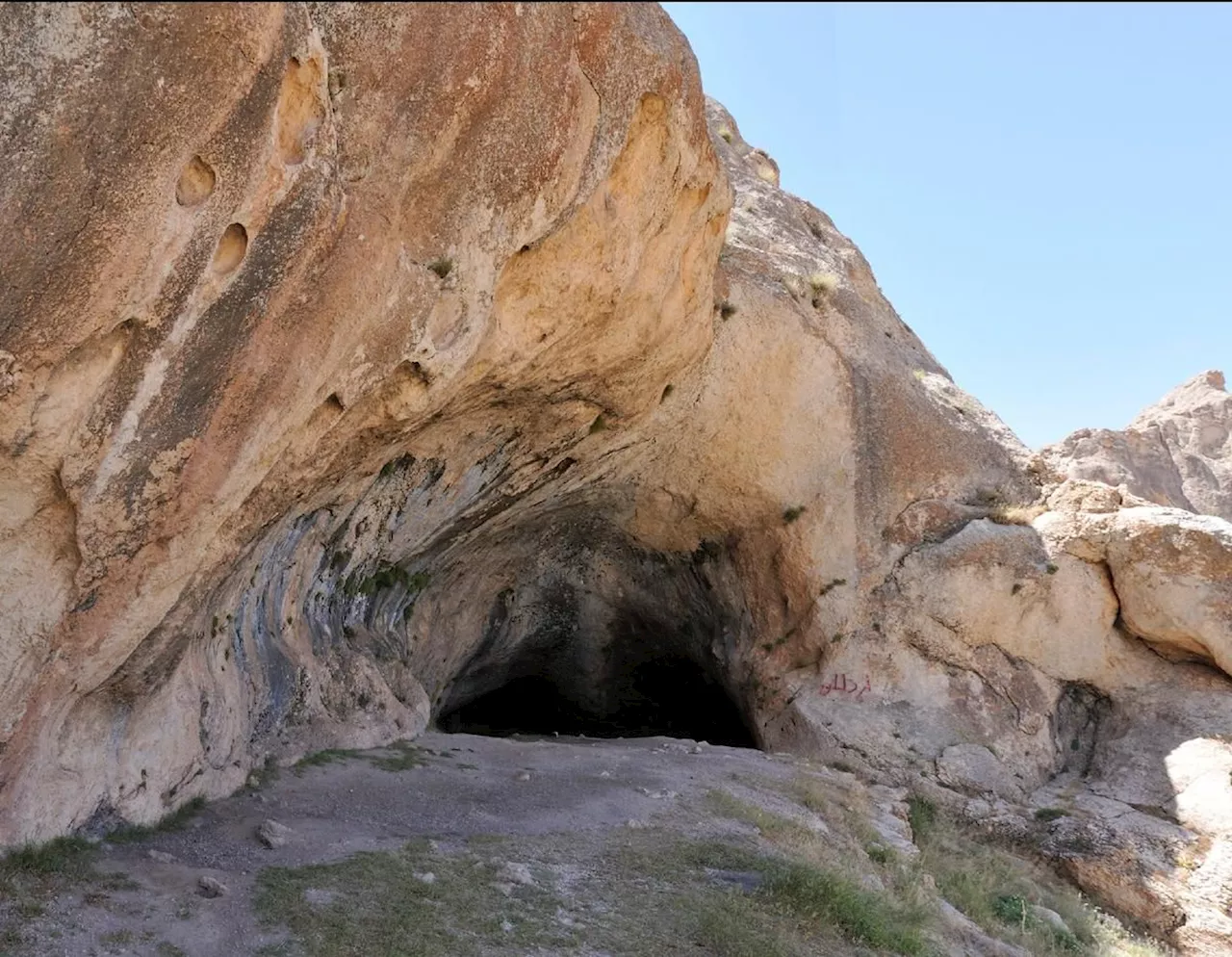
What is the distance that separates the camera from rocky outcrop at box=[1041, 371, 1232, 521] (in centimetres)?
2356

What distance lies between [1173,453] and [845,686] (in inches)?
736

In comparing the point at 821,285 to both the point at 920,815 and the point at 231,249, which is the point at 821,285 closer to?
the point at 920,815

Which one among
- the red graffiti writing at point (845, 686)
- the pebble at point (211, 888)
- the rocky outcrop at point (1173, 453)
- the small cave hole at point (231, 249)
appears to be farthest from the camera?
the rocky outcrop at point (1173, 453)

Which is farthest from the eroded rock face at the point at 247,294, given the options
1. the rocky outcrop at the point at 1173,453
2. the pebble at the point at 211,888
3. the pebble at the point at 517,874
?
the rocky outcrop at the point at 1173,453

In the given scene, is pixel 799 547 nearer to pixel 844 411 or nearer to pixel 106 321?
pixel 844 411

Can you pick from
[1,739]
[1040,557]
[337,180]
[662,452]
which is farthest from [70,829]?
[1040,557]

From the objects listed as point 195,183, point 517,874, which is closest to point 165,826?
point 517,874

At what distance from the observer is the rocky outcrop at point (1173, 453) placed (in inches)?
928

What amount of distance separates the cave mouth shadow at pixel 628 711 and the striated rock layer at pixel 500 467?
180 mm

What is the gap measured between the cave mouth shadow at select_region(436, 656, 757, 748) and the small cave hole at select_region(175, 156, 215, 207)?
44.3ft

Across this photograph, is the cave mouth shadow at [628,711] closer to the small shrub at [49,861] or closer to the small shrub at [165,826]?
the small shrub at [165,826]

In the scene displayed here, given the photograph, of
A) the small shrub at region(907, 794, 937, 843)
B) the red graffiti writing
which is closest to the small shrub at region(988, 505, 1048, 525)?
the red graffiti writing

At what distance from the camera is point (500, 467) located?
12.3 m

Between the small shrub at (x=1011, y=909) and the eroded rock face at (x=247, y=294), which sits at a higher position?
the eroded rock face at (x=247, y=294)
